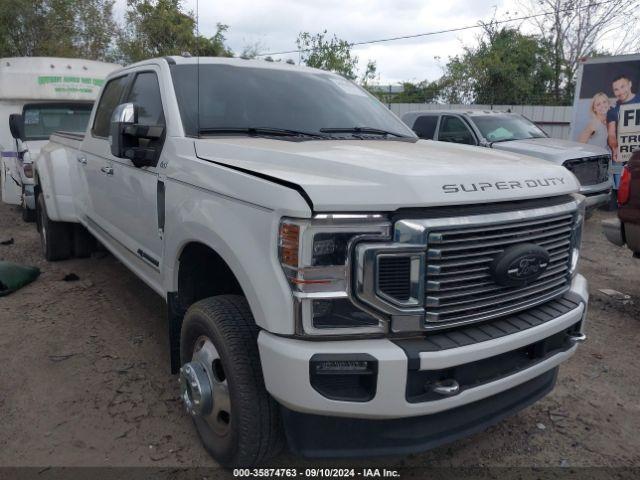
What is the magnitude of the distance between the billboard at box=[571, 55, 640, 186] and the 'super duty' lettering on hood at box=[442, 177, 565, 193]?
889cm

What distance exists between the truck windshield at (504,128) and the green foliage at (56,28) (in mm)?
15485

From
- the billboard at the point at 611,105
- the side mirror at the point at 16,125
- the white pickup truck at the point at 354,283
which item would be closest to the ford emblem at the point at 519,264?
the white pickup truck at the point at 354,283

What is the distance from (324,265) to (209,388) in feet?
3.23

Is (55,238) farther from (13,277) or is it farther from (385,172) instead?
(385,172)

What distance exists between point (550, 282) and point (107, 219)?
11.1 feet

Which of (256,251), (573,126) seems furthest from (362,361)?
(573,126)

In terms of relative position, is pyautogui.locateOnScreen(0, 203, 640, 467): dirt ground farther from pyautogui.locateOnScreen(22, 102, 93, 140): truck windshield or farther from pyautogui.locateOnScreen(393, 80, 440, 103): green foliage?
pyautogui.locateOnScreen(393, 80, 440, 103): green foliage

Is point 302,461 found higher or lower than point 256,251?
lower

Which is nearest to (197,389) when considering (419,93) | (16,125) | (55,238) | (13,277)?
(13,277)

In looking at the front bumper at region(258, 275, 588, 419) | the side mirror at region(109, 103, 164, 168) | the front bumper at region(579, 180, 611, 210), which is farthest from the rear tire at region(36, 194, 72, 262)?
the front bumper at region(579, 180, 611, 210)

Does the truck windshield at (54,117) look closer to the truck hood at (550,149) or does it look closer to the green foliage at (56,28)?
the truck hood at (550,149)

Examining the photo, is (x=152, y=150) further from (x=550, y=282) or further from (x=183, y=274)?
(x=550, y=282)

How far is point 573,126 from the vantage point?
1141 cm

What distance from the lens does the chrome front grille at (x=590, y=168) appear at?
8.56 metres
